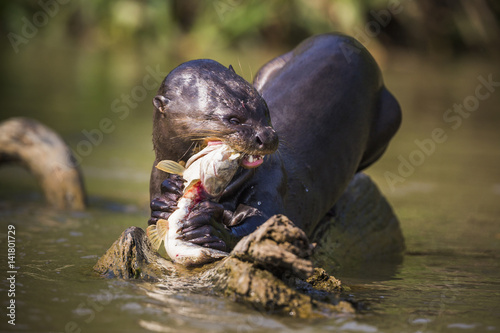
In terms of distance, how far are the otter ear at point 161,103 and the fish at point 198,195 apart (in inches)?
10.8

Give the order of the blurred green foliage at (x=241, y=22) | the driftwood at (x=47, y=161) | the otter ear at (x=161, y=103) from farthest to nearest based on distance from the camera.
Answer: the blurred green foliage at (x=241, y=22)
the driftwood at (x=47, y=161)
the otter ear at (x=161, y=103)

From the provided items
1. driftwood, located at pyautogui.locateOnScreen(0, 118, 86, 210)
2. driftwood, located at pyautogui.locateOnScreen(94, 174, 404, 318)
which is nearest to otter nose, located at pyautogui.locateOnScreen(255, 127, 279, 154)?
driftwood, located at pyautogui.locateOnScreen(94, 174, 404, 318)

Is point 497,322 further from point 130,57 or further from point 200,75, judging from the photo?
point 130,57

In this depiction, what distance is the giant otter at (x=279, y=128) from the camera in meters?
3.13

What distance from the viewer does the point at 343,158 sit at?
4.09 m

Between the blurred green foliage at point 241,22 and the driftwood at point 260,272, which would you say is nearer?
the driftwood at point 260,272

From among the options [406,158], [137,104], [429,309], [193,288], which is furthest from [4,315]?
[137,104]

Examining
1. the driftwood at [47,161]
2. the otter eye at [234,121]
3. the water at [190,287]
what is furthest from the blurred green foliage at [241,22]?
the otter eye at [234,121]

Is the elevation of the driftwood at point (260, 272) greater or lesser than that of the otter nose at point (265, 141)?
lesser

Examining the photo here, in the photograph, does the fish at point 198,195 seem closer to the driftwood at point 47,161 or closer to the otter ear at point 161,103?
the otter ear at point 161,103

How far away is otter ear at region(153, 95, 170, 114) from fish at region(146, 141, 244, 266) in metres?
0.27

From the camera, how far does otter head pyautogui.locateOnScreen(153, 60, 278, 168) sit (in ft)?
10.1

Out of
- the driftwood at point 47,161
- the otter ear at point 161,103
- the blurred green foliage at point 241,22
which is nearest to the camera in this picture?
the otter ear at point 161,103

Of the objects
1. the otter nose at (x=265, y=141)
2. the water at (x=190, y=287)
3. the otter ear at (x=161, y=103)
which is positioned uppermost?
the otter ear at (x=161, y=103)
